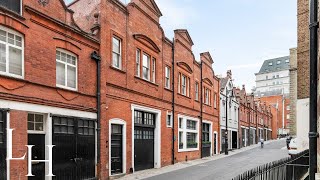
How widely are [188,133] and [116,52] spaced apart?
1230 centimetres

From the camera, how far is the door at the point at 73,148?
12.6m

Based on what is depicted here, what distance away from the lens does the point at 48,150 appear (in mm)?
12117

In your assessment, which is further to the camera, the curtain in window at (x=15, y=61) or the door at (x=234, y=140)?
the door at (x=234, y=140)

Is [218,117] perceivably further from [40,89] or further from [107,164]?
[40,89]

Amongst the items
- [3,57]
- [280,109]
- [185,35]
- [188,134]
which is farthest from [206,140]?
[280,109]

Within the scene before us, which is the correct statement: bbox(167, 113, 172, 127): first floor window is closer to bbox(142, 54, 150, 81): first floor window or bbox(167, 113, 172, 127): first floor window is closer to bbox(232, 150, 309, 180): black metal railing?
bbox(142, 54, 150, 81): first floor window

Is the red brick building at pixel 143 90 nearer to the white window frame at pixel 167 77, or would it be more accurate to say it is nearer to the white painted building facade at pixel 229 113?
the white window frame at pixel 167 77

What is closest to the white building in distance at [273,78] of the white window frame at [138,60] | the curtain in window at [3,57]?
the white window frame at [138,60]

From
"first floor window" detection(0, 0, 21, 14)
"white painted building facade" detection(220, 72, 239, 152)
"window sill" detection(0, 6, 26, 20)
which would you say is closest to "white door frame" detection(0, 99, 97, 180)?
"window sill" detection(0, 6, 26, 20)

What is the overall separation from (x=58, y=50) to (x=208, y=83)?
2207 cm

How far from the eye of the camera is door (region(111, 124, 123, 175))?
1636 centimetres

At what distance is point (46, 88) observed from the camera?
12.3 meters

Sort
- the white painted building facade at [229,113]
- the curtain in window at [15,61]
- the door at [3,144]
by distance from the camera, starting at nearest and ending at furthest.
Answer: the door at [3,144] < the curtain in window at [15,61] < the white painted building facade at [229,113]

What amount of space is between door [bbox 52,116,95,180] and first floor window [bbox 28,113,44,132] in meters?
→ 0.45
